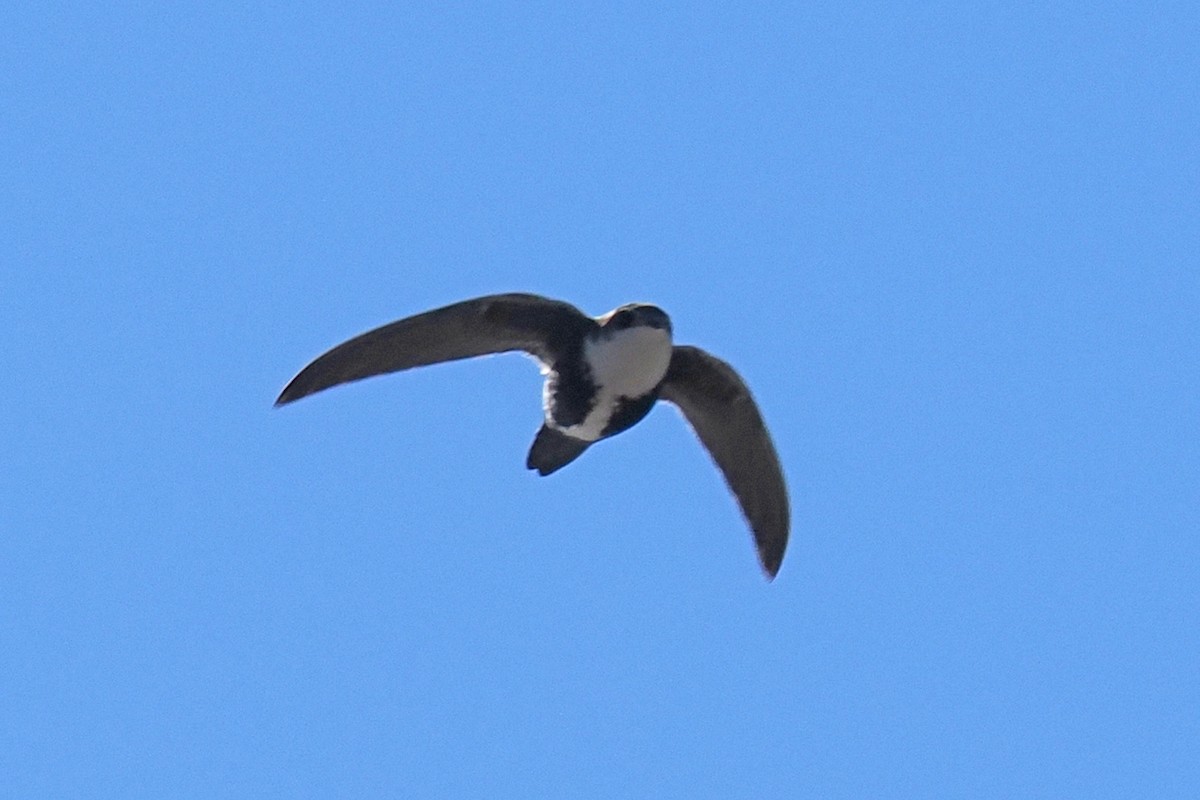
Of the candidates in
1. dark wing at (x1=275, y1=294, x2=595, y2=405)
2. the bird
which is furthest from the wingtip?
dark wing at (x1=275, y1=294, x2=595, y2=405)

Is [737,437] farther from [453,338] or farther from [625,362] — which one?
[453,338]

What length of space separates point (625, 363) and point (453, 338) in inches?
36.8

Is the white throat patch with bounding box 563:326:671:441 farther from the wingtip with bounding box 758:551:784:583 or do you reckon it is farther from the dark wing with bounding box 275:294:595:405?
the wingtip with bounding box 758:551:784:583

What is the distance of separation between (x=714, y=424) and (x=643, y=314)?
4.64 feet

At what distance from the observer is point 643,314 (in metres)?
14.6

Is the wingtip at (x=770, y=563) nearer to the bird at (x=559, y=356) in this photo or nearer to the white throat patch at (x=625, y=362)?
the bird at (x=559, y=356)

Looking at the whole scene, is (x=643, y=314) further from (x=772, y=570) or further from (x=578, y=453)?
(x=772, y=570)

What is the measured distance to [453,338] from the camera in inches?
581

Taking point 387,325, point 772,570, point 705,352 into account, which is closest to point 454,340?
point 387,325

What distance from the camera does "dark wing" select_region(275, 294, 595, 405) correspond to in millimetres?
14461

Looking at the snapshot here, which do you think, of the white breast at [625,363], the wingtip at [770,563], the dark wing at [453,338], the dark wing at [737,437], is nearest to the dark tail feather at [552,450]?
the white breast at [625,363]

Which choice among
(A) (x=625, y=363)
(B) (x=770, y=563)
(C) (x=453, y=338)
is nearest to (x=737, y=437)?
(B) (x=770, y=563)

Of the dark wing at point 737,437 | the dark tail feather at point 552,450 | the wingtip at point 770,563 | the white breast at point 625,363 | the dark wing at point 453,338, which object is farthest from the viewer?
the wingtip at point 770,563

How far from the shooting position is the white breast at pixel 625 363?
1456cm
